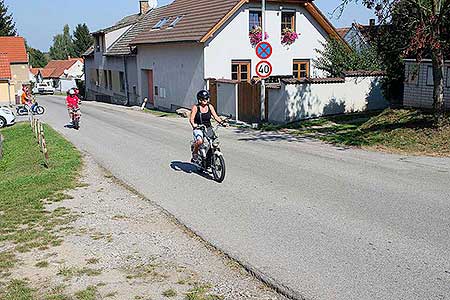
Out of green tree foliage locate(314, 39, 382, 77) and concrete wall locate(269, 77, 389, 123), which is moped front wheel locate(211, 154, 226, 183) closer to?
concrete wall locate(269, 77, 389, 123)

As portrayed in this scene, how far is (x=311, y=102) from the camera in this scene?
825 inches

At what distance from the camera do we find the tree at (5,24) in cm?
7094

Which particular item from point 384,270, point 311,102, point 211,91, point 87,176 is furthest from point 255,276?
point 211,91

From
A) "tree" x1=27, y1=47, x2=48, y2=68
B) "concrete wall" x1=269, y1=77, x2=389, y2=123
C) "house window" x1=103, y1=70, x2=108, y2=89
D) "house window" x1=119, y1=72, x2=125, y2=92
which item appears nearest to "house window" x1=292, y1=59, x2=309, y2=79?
"concrete wall" x1=269, y1=77, x2=389, y2=123

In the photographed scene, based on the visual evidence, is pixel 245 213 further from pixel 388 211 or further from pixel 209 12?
pixel 209 12

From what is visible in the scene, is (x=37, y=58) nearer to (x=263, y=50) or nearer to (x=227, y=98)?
(x=227, y=98)

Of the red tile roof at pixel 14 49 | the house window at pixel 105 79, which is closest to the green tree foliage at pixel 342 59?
the house window at pixel 105 79

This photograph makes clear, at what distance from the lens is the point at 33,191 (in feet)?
30.5

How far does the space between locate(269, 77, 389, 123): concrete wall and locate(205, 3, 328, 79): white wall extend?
580 centimetres

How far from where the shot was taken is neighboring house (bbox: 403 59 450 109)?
16703 mm

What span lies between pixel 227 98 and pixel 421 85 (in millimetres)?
8936

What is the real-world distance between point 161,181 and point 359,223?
454 centimetres

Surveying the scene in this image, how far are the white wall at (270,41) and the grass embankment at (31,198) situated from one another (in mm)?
11493

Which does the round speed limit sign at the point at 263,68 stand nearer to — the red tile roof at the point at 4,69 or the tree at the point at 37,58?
the red tile roof at the point at 4,69
